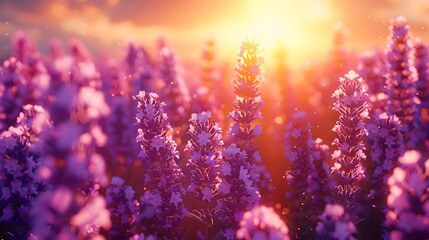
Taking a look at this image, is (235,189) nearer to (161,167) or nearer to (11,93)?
(161,167)

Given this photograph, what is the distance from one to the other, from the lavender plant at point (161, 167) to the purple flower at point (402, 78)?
744 centimetres

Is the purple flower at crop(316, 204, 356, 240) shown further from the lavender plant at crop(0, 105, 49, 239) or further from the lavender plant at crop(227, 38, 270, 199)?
the lavender plant at crop(0, 105, 49, 239)

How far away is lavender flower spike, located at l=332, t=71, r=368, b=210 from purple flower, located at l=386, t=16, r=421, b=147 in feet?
13.6

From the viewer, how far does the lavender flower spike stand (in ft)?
29.7

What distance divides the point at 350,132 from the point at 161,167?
13.3 feet

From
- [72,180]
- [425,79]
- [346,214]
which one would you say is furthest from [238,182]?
[425,79]

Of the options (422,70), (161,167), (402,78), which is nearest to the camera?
(161,167)

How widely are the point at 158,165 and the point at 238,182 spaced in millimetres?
1718

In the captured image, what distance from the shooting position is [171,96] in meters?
18.4

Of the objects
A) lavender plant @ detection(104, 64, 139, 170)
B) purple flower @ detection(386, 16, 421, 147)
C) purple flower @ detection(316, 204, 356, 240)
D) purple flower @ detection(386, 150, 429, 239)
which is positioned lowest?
lavender plant @ detection(104, 64, 139, 170)

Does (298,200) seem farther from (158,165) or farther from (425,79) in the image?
(425,79)

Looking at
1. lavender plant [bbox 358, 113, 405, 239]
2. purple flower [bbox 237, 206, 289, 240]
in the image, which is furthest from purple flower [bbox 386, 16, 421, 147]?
purple flower [bbox 237, 206, 289, 240]

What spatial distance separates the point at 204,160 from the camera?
28.3 ft

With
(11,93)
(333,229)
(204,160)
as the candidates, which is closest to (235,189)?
(204,160)
